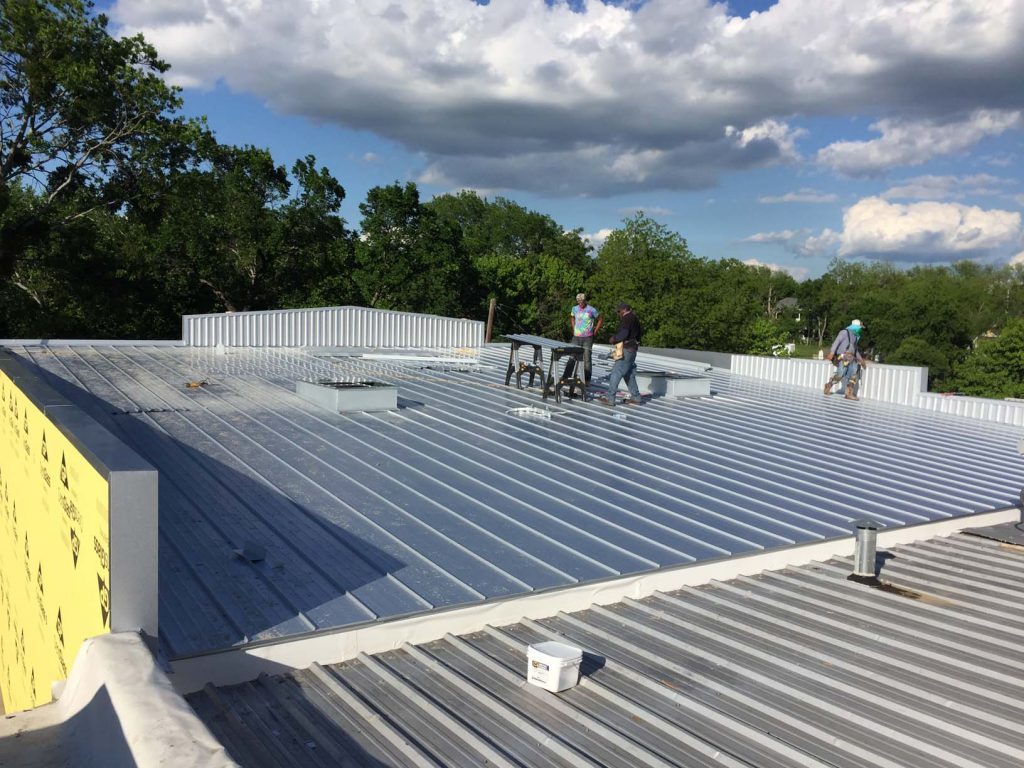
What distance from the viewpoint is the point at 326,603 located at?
4473 mm

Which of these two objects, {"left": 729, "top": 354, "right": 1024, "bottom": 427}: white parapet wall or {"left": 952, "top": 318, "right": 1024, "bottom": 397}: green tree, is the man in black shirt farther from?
{"left": 952, "top": 318, "right": 1024, "bottom": 397}: green tree

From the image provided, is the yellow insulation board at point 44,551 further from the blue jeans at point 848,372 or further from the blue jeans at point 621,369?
the blue jeans at point 848,372

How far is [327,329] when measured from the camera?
20547mm

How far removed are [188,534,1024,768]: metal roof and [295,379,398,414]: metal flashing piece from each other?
243 inches

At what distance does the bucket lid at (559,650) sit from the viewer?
3898 mm

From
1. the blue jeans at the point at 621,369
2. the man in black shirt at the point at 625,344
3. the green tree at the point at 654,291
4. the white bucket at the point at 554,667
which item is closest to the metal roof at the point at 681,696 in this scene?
the white bucket at the point at 554,667

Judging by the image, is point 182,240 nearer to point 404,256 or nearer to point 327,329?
point 404,256

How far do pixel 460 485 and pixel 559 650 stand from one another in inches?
129

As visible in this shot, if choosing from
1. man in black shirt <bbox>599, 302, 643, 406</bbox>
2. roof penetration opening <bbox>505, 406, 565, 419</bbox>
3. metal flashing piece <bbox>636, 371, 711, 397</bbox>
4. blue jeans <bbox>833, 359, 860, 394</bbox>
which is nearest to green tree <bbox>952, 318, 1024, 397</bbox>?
blue jeans <bbox>833, 359, 860, 394</bbox>

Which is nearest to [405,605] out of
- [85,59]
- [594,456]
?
[594,456]

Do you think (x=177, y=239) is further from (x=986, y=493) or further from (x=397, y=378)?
(x=986, y=493)

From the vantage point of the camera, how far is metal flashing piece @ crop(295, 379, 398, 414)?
10.5m

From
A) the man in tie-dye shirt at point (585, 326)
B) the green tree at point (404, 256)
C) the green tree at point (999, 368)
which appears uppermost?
the green tree at point (404, 256)

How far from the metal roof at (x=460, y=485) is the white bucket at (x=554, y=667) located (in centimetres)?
76
